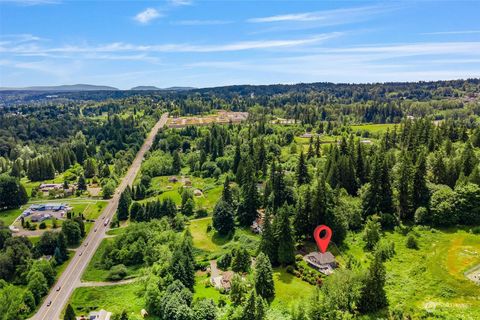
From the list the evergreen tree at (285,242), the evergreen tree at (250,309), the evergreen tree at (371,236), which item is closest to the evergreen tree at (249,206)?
the evergreen tree at (285,242)

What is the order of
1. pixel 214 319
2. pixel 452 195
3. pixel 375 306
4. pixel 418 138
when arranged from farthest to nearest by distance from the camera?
pixel 418 138 < pixel 452 195 < pixel 214 319 < pixel 375 306

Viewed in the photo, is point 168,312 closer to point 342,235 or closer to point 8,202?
point 342,235

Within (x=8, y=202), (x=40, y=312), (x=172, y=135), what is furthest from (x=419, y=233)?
(x=172, y=135)

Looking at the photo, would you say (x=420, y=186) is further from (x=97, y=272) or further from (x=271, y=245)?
(x=97, y=272)

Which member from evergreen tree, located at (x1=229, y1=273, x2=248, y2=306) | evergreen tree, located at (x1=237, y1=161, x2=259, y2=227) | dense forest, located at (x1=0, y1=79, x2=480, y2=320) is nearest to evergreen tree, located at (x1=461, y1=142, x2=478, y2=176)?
dense forest, located at (x1=0, y1=79, x2=480, y2=320)

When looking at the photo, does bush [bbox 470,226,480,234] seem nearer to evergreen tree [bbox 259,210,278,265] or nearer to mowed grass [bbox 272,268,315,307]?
mowed grass [bbox 272,268,315,307]

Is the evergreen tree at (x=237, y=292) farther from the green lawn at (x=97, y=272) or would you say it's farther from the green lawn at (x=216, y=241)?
the green lawn at (x=97, y=272)
